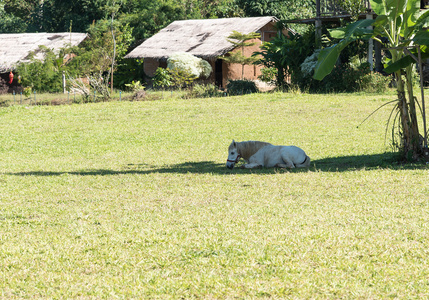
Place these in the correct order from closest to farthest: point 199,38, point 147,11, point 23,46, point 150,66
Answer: point 199,38 → point 150,66 → point 23,46 → point 147,11

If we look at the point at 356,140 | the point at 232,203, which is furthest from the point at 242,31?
the point at 232,203

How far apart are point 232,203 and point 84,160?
7788 millimetres

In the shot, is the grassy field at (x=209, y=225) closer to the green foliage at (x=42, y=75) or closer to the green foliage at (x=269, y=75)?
the green foliage at (x=269, y=75)

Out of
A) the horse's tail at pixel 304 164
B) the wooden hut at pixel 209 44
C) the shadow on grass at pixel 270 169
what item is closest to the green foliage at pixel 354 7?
the wooden hut at pixel 209 44

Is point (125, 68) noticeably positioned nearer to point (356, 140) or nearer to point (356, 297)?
point (356, 140)

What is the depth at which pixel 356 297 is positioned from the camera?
4.89m

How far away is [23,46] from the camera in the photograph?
4275 centimetres

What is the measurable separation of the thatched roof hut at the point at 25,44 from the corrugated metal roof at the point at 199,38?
19.8 ft

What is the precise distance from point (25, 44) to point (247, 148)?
35.7m

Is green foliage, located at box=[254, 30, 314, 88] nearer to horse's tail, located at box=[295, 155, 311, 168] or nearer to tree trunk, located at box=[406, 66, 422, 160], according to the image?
tree trunk, located at box=[406, 66, 422, 160]

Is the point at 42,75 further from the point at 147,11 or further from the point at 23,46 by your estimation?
the point at 147,11

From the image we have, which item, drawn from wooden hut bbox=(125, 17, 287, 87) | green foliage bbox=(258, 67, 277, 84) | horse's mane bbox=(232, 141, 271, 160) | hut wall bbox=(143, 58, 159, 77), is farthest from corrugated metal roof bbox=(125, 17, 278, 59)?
horse's mane bbox=(232, 141, 271, 160)

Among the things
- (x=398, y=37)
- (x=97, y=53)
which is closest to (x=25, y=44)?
(x=97, y=53)

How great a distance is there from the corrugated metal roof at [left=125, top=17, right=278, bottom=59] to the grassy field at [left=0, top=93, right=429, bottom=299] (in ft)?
70.8
